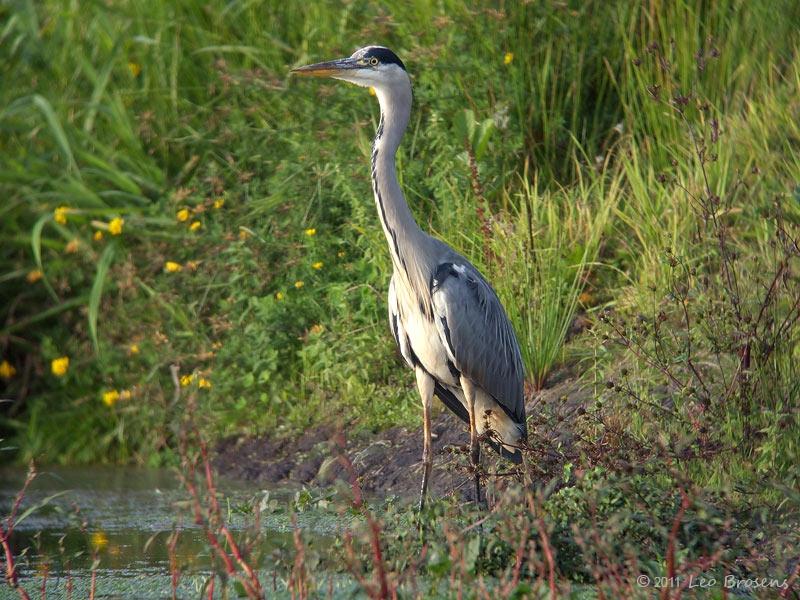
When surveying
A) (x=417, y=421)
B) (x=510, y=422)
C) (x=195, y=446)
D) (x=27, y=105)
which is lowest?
(x=195, y=446)

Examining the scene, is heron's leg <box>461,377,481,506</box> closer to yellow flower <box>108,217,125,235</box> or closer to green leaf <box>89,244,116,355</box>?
green leaf <box>89,244,116,355</box>

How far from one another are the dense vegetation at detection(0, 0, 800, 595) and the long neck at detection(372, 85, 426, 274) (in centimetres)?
88

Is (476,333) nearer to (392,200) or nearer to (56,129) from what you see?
(392,200)

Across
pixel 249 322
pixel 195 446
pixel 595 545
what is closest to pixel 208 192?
pixel 249 322

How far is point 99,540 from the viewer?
4.91m

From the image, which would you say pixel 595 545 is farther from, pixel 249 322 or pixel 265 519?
pixel 249 322

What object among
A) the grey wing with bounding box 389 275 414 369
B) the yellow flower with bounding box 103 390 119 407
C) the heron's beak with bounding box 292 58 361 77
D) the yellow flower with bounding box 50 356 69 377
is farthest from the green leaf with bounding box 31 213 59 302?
the grey wing with bounding box 389 275 414 369

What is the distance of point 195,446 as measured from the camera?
6.92 m

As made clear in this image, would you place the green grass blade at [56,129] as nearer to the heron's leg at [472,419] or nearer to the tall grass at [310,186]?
the tall grass at [310,186]

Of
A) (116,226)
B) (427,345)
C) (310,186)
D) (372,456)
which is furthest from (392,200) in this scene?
(116,226)

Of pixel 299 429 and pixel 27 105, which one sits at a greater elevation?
pixel 27 105

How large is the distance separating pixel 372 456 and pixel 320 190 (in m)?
1.78

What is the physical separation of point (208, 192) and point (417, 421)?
7.53 feet

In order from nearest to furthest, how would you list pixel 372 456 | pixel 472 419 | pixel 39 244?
pixel 472 419 < pixel 372 456 < pixel 39 244
